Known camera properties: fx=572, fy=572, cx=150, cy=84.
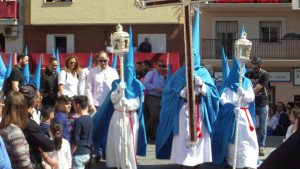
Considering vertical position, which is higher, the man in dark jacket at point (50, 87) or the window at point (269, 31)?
the window at point (269, 31)

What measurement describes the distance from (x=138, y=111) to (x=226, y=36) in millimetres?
18500

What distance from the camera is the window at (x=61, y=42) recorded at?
81.3 ft

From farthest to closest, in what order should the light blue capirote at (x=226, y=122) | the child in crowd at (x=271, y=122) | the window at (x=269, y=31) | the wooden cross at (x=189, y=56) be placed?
the window at (x=269, y=31) < the child in crowd at (x=271, y=122) < the light blue capirote at (x=226, y=122) < the wooden cross at (x=189, y=56)

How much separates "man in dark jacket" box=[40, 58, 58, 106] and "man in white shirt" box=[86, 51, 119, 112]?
831 mm

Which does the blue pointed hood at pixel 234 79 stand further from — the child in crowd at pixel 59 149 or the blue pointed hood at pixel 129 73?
the child in crowd at pixel 59 149

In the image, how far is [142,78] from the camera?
37.3ft

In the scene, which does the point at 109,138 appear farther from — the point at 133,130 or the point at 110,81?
the point at 110,81

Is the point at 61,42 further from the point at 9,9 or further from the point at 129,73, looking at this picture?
the point at 129,73

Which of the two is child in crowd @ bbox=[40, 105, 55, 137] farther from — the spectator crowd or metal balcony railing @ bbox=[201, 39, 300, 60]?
metal balcony railing @ bbox=[201, 39, 300, 60]

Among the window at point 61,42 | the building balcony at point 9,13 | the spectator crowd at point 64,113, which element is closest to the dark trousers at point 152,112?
the spectator crowd at point 64,113

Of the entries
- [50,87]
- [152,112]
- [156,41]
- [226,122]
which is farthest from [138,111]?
[156,41]

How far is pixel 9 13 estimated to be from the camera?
79.9ft

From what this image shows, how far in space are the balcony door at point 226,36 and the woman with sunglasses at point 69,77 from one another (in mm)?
17050

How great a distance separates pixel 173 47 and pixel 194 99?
16.7 m
